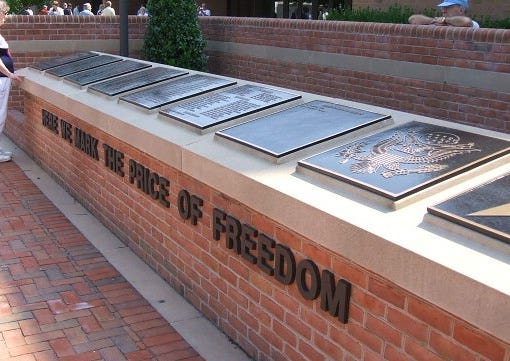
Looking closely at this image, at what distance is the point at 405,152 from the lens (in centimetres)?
322

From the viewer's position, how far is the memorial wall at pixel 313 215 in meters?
2.39

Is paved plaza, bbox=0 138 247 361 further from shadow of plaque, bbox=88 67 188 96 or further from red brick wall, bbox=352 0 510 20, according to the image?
red brick wall, bbox=352 0 510 20

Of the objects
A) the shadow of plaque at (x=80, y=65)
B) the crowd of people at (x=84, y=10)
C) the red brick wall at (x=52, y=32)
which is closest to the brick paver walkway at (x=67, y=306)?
the shadow of plaque at (x=80, y=65)

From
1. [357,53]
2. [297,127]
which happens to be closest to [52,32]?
[357,53]

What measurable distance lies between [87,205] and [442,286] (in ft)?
14.5

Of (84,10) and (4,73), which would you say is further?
(84,10)

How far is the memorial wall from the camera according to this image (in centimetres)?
239

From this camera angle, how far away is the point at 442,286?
2.28 m

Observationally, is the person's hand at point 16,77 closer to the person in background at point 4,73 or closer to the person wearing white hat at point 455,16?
the person in background at point 4,73

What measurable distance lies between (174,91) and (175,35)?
474 centimetres

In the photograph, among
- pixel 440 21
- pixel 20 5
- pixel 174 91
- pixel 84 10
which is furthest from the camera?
pixel 20 5

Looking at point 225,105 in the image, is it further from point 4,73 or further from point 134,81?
point 4,73

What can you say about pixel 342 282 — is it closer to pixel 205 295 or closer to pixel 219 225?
pixel 219 225

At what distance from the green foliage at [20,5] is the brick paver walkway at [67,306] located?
22284mm
